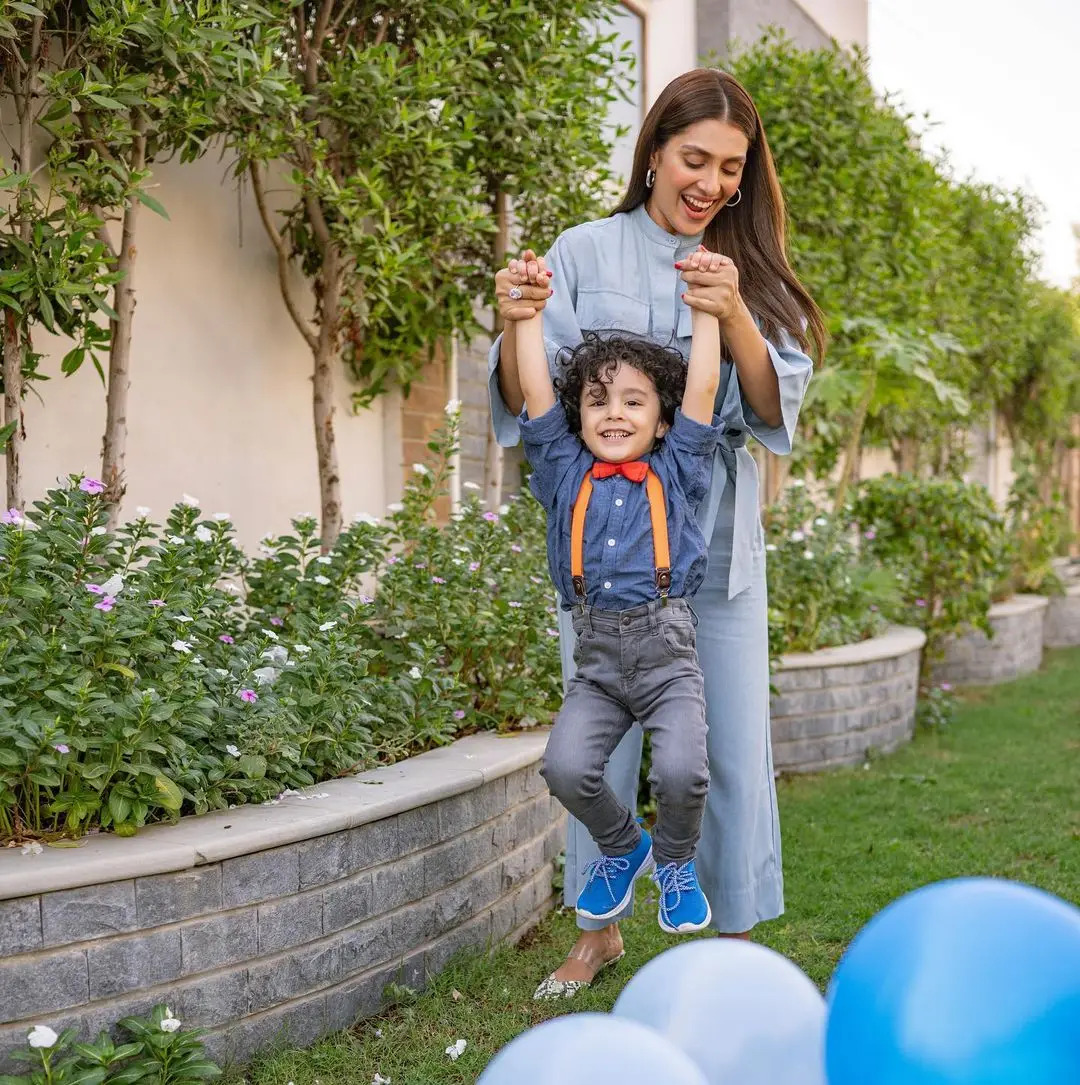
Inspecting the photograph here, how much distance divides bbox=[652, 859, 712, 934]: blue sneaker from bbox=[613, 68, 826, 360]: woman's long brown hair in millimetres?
1176

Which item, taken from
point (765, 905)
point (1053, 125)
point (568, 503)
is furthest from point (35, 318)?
point (1053, 125)

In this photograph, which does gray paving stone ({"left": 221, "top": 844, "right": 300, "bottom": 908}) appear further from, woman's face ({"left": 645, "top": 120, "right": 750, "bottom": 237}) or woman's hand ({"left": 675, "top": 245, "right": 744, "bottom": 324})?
woman's face ({"left": 645, "top": 120, "right": 750, "bottom": 237})

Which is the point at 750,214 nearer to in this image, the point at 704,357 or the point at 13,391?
the point at 704,357

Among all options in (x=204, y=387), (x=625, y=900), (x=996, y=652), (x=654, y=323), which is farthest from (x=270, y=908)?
(x=996, y=652)

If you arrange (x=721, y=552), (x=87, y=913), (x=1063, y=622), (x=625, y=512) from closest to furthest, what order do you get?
(x=87, y=913) < (x=625, y=512) < (x=721, y=552) < (x=1063, y=622)

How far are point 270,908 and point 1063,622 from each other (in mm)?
10166

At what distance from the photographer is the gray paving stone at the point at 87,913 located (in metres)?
2.28

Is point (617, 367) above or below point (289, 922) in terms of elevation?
above

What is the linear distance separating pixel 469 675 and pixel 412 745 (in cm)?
48

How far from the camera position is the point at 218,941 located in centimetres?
250

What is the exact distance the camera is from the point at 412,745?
353 centimetres

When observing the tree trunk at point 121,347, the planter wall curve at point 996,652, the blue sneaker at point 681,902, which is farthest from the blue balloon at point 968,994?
the planter wall curve at point 996,652

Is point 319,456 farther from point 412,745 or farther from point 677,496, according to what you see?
point 677,496

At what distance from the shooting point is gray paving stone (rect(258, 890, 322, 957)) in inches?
102
